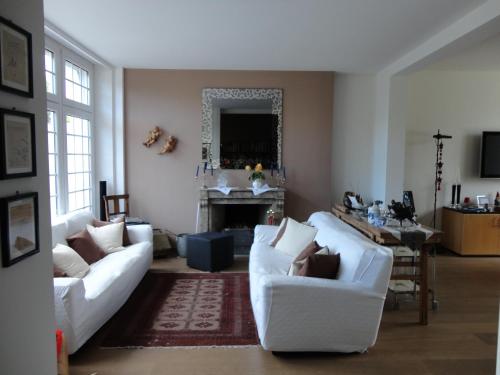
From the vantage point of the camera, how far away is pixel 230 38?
411 centimetres

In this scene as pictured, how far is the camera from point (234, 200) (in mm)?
5465

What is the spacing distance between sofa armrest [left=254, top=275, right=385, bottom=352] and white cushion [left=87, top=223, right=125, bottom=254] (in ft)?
7.06

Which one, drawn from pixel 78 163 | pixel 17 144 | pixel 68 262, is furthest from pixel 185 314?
pixel 78 163

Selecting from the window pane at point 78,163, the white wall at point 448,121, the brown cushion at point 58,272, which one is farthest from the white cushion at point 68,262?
the white wall at point 448,121

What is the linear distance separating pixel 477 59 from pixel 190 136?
13.5ft

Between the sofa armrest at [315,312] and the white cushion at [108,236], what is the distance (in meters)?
2.15

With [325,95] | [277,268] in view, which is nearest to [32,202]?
[277,268]

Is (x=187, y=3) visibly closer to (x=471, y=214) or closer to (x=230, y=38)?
(x=230, y=38)

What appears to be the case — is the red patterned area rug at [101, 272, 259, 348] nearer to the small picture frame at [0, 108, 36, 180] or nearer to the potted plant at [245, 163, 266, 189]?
the potted plant at [245, 163, 266, 189]

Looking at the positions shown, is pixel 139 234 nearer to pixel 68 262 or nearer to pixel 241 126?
pixel 68 262

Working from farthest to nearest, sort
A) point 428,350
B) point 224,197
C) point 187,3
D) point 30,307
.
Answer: point 224,197 → point 187,3 → point 428,350 → point 30,307

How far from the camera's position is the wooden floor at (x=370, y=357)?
2541 millimetres

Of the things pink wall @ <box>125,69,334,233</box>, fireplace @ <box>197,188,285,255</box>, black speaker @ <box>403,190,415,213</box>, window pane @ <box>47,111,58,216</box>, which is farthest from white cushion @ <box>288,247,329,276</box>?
black speaker @ <box>403,190,415,213</box>

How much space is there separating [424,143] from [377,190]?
44.2 inches
